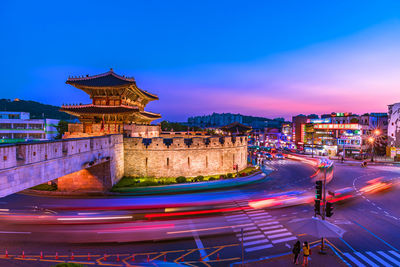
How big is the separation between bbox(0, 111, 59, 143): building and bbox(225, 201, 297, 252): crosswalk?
196 ft

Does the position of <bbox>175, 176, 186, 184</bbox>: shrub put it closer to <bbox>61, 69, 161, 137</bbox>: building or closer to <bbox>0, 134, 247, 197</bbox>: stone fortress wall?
<bbox>0, 134, 247, 197</bbox>: stone fortress wall

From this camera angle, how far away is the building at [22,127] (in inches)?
2175

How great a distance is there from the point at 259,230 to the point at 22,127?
67.0 m

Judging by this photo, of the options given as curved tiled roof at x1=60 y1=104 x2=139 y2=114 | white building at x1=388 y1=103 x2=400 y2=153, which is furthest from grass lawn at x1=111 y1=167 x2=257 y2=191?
white building at x1=388 y1=103 x2=400 y2=153

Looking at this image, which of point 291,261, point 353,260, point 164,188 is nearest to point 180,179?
point 164,188

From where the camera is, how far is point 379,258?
415 inches

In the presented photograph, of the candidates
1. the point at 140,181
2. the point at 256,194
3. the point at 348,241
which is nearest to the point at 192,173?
the point at 140,181

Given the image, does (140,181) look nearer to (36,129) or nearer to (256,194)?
(256,194)

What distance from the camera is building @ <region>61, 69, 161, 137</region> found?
27719 mm

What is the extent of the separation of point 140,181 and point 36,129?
5037 cm

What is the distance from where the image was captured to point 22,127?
186 ft

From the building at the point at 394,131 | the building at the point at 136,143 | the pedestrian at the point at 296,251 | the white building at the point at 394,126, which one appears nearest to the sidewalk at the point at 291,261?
the pedestrian at the point at 296,251

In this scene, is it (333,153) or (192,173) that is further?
(333,153)

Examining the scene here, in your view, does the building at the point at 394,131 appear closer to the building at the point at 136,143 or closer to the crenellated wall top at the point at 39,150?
the building at the point at 136,143
